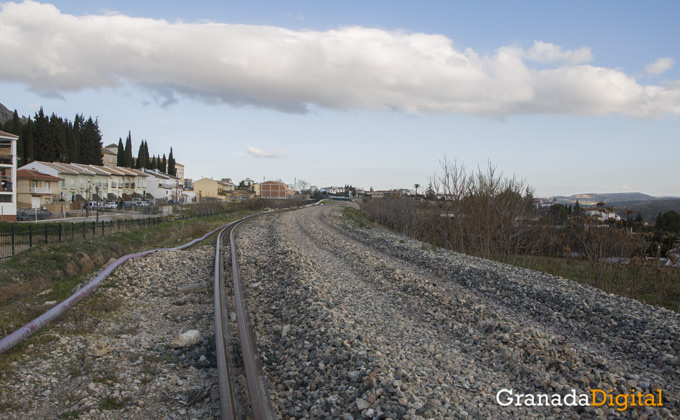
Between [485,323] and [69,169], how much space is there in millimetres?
69956

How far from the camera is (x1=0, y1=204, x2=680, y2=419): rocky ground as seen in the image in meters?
4.80

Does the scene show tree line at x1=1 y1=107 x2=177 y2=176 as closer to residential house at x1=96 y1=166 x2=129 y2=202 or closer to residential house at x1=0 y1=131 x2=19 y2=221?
residential house at x1=96 y1=166 x2=129 y2=202

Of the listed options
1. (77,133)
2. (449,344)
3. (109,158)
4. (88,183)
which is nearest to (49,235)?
(449,344)

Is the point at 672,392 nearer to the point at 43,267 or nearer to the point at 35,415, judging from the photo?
the point at 35,415

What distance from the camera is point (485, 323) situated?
24.5 ft

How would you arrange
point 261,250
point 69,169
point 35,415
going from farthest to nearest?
point 69,169
point 261,250
point 35,415

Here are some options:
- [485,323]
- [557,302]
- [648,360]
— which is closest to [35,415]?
[485,323]

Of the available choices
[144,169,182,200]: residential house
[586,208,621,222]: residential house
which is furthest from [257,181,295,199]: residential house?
[586,208,621,222]: residential house

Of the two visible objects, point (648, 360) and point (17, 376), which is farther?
point (648, 360)

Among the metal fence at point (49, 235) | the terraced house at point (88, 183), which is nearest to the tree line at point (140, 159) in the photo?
the terraced house at point (88, 183)

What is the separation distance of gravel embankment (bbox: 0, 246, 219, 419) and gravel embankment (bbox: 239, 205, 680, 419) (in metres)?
1.01

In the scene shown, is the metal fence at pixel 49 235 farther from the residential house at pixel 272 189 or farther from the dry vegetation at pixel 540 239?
the residential house at pixel 272 189

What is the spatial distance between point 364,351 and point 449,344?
160 centimetres

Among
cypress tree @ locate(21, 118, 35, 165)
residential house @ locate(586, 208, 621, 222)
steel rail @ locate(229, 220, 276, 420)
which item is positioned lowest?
steel rail @ locate(229, 220, 276, 420)
